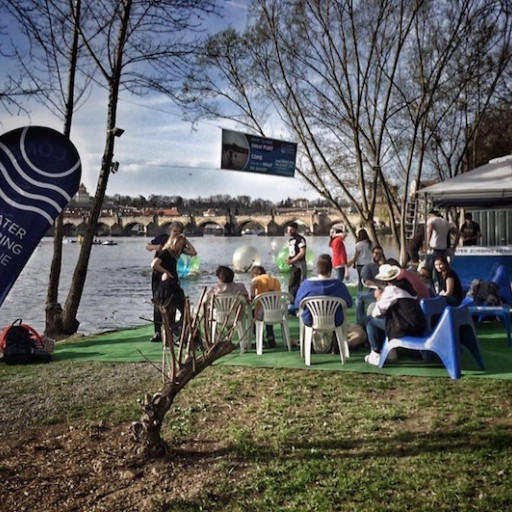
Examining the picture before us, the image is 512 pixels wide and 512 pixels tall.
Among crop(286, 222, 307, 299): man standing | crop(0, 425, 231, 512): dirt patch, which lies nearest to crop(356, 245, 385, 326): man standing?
crop(286, 222, 307, 299): man standing

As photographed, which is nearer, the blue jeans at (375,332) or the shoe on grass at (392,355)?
the blue jeans at (375,332)

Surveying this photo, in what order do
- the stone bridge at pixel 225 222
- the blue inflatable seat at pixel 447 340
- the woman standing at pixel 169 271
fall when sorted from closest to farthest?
the blue inflatable seat at pixel 447 340
the woman standing at pixel 169 271
the stone bridge at pixel 225 222

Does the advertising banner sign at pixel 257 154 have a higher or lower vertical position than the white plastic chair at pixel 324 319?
higher

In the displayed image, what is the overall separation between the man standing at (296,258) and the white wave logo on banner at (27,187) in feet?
25.2

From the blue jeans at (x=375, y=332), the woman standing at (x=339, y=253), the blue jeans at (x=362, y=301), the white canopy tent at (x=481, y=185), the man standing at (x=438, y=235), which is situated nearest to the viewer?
the blue jeans at (x=375, y=332)

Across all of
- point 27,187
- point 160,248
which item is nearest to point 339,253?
point 160,248

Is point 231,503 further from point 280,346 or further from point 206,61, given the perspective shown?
point 206,61

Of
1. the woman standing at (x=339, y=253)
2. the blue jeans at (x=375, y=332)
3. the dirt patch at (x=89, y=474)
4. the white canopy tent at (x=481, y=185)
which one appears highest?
the white canopy tent at (x=481, y=185)

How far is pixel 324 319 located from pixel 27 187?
4214mm

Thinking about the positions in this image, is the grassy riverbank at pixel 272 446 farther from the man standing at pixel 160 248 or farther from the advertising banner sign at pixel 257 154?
the advertising banner sign at pixel 257 154

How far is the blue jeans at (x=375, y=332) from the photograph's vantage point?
6.69 metres

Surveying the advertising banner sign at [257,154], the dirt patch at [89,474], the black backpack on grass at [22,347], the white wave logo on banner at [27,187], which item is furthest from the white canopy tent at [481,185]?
the white wave logo on banner at [27,187]

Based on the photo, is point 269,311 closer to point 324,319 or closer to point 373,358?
point 324,319

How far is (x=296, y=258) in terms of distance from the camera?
10.8 metres
